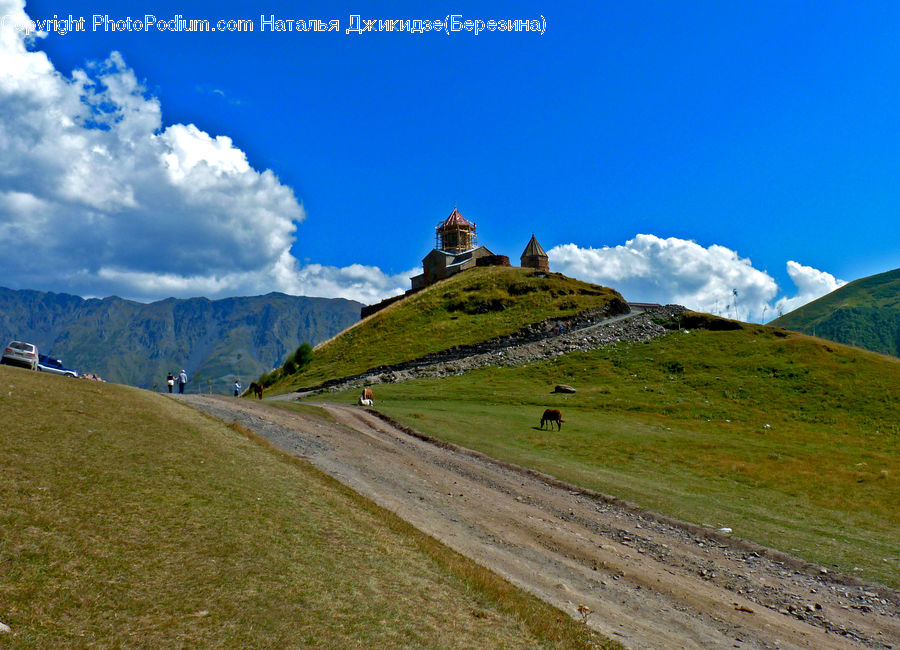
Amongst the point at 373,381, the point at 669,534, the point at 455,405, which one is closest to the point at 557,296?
the point at 373,381

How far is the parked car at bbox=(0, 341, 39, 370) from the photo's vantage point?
111ft

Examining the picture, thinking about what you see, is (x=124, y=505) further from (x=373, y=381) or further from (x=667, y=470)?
(x=373, y=381)

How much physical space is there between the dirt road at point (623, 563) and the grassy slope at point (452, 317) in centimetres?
4668

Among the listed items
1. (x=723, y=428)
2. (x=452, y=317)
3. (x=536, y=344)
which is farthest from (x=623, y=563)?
(x=452, y=317)

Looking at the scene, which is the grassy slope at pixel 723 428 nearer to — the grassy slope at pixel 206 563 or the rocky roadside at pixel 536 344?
the rocky roadside at pixel 536 344

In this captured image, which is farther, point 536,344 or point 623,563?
point 536,344

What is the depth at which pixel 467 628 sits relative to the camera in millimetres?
10250

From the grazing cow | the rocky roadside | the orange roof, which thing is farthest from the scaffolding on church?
the grazing cow

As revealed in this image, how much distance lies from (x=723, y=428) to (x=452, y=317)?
54038 millimetres

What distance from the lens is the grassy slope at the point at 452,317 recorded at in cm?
7544

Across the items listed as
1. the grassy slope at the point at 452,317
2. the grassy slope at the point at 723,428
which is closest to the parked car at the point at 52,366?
the grassy slope at the point at 723,428

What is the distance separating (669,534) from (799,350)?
183 feet

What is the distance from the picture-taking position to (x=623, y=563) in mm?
16922

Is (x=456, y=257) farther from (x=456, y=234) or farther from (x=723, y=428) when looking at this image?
(x=723, y=428)
